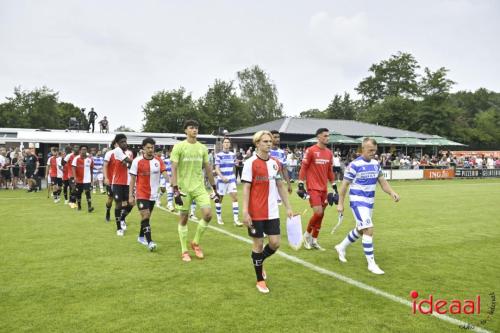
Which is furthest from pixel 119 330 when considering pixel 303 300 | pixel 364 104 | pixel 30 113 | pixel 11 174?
pixel 364 104

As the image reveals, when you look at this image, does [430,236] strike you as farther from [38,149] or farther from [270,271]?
[38,149]

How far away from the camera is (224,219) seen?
12055 millimetres

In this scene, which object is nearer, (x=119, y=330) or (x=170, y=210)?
(x=119, y=330)

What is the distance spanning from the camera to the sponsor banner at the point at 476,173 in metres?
34.8

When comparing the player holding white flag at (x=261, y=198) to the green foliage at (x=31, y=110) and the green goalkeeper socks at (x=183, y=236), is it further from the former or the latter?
the green foliage at (x=31, y=110)

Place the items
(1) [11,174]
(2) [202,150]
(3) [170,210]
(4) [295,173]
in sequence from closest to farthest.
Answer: (2) [202,150]
(3) [170,210]
(1) [11,174]
(4) [295,173]

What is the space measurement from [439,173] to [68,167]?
95.4ft

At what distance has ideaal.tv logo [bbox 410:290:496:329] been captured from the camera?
486cm

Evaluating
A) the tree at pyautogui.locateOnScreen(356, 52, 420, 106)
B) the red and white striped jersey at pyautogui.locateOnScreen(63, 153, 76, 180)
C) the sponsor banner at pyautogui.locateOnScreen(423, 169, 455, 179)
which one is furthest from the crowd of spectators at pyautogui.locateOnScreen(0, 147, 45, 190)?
the tree at pyautogui.locateOnScreen(356, 52, 420, 106)

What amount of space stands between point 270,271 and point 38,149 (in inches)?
1022

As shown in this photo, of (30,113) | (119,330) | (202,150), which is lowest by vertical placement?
(119,330)

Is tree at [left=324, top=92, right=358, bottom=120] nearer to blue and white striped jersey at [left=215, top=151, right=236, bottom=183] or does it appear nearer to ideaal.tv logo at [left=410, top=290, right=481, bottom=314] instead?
blue and white striped jersey at [left=215, top=151, right=236, bottom=183]

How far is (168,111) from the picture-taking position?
67.2 meters

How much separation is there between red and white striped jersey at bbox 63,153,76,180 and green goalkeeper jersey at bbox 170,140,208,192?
27.8ft
